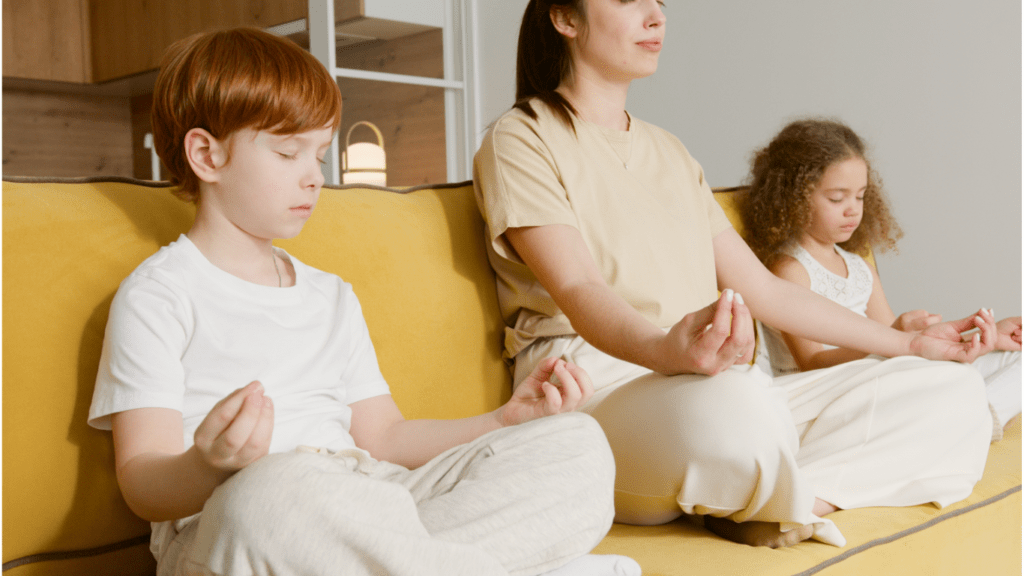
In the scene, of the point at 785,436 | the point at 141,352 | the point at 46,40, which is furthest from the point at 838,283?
the point at 46,40

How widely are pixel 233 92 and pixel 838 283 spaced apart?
1.26 metres

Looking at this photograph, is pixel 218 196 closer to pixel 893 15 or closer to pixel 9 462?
pixel 9 462

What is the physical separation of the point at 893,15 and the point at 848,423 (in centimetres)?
175

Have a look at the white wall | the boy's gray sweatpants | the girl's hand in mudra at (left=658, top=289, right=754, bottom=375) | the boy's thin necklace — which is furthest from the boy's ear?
the white wall

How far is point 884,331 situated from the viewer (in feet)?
4.42

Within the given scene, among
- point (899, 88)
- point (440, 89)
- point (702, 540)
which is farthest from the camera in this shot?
point (440, 89)

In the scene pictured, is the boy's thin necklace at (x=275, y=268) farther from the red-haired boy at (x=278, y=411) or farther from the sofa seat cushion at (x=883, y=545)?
the sofa seat cushion at (x=883, y=545)

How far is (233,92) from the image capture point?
0.84 metres

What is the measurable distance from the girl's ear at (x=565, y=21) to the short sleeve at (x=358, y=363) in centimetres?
57

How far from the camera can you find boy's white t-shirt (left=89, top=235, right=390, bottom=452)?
76 cm

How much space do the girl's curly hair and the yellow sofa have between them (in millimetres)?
619

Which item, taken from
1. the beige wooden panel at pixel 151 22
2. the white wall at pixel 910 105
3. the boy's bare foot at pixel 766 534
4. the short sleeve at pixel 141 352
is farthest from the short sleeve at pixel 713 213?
the beige wooden panel at pixel 151 22

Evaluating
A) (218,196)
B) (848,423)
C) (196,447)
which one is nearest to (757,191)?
(848,423)

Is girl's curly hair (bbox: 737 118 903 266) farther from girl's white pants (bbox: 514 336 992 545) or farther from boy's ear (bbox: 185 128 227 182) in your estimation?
boy's ear (bbox: 185 128 227 182)
